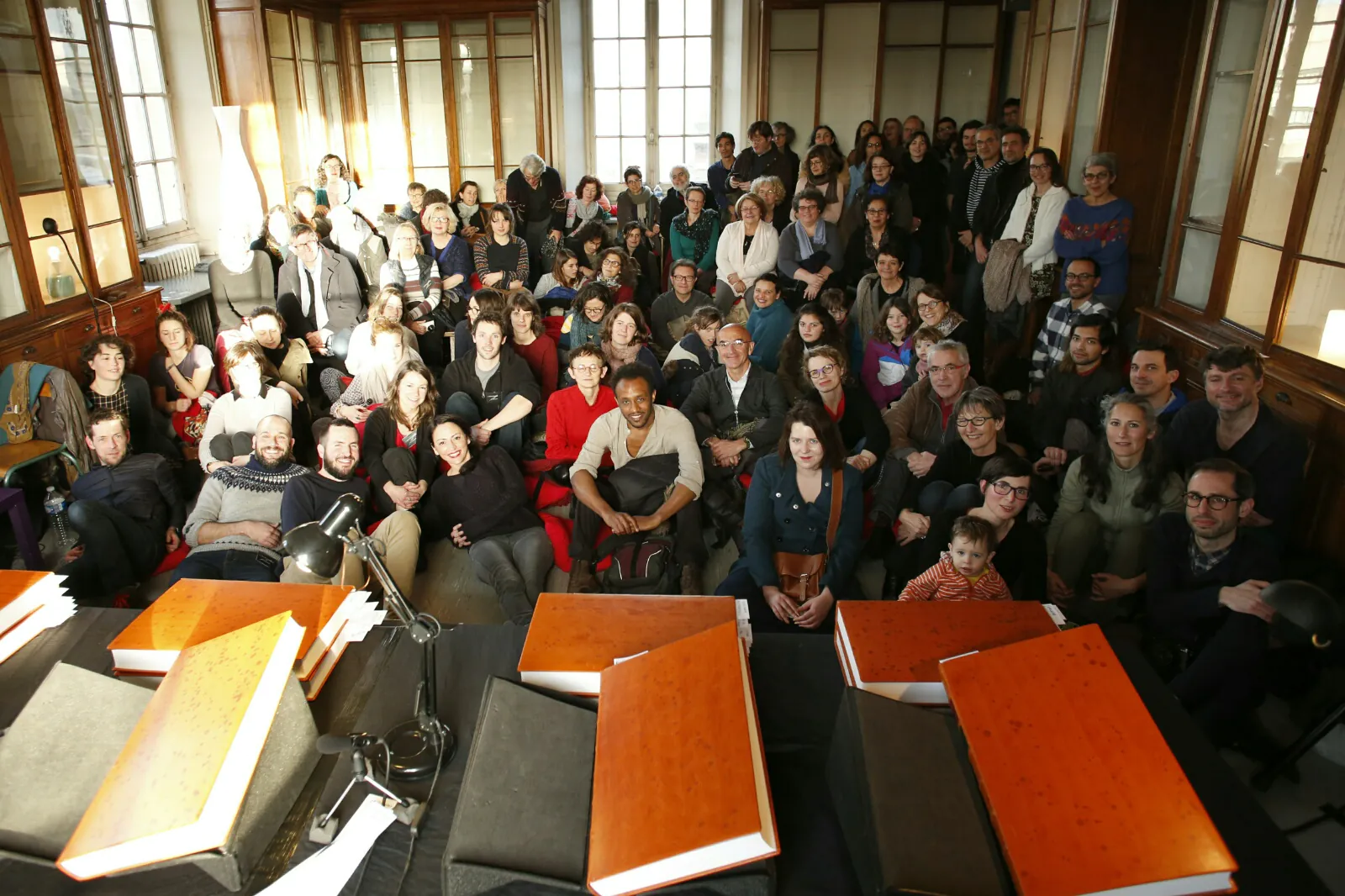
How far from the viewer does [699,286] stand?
5895 mm

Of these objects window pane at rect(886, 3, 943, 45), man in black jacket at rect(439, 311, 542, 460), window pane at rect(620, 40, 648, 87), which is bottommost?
man in black jacket at rect(439, 311, 542, 460)

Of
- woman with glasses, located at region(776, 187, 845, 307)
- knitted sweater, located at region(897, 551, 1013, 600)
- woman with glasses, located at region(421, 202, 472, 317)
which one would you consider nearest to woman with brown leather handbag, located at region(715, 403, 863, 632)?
knitted sweater, located at region(897, 551, 1013, 600)

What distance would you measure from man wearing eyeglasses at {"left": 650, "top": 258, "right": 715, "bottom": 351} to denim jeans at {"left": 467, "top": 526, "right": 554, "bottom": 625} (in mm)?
2065

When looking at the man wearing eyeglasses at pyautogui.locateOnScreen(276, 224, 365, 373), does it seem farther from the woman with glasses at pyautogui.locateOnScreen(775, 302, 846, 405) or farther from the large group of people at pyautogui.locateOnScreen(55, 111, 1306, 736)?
the woman with glasses at pyautogui.locateOnScreen(775, 302, 846, 405)

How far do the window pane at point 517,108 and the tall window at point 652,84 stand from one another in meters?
0.65

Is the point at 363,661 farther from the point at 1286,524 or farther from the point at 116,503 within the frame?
the point at 1286,524

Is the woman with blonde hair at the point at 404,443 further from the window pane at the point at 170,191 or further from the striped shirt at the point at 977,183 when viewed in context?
the striped shirt at the point at 977,183

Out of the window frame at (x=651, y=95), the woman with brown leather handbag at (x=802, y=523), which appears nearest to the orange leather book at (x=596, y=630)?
the woman with brown leather handbag at (x=802, y=523)

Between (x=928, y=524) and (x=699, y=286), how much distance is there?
10.1ft

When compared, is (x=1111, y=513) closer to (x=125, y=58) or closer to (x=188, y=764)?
(x=188, y=764)

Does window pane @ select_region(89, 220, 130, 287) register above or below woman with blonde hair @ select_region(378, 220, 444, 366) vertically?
above

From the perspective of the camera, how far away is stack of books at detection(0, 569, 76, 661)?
5.18ft

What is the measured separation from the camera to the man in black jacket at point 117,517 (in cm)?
326

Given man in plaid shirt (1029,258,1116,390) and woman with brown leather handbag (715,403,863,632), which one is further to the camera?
man in plaid shirt (1029,258,1116,390)
